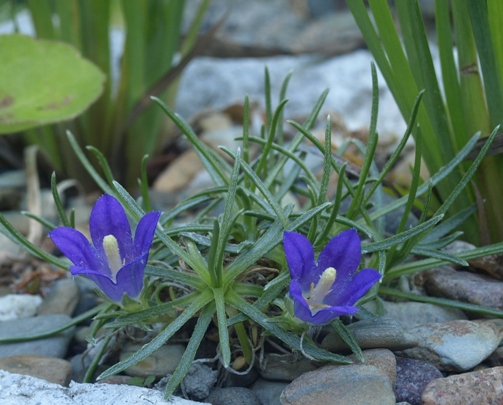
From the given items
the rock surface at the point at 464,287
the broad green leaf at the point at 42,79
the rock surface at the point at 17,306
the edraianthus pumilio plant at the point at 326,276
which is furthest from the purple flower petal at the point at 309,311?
the broad green leaf at the point at 42,79

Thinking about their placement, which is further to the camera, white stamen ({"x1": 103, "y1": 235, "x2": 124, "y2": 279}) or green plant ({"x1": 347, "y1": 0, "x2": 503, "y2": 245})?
green plant ({"x1": 347, "y1": 0, "x2": 503, "y2": 245})

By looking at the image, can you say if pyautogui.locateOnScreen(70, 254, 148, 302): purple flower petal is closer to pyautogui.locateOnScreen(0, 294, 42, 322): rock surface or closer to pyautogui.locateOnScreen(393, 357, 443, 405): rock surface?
pyautogui.locateOnScreen(393, 357, 443, 405): rock surface

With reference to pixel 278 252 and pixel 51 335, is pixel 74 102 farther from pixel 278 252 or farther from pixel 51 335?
pixel 278 252

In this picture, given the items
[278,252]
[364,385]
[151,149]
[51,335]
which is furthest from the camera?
[151,149]

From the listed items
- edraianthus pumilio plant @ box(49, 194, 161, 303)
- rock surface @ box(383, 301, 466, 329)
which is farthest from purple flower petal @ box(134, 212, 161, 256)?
rock surface @ box(383, 301, 466, 329)

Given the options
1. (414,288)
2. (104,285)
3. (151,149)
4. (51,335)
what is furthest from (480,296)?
(151,149)

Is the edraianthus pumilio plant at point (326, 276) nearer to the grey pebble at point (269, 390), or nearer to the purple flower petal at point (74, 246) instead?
the grey pebble at point (269, 390)
